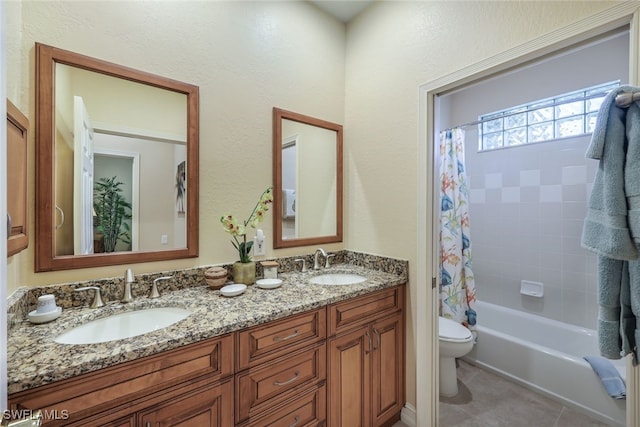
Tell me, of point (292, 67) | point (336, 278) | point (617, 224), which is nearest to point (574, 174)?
point (617, 224)

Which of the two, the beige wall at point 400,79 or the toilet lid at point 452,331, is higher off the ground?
the beige wall at point 400,79

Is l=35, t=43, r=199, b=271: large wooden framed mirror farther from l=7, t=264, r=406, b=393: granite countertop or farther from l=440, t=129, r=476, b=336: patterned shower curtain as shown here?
l=440, t=129, r=476, b=336: patterned shower curtain

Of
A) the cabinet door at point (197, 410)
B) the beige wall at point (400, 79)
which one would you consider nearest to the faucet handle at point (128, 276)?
the cabinet door at point (197, 410)

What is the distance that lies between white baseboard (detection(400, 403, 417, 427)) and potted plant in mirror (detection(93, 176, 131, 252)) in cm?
183

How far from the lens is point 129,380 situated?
0.84 meters

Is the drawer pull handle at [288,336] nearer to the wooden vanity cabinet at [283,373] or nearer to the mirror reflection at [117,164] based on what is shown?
the wooden vanity cabinet at [283,373]

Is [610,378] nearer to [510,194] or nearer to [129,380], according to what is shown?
[510,194]

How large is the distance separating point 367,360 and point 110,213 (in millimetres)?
1492

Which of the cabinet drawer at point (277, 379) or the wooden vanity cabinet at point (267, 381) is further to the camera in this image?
the cabinet drawer at point (277, 379)

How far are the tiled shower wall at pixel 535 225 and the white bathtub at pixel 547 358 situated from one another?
0.12 m

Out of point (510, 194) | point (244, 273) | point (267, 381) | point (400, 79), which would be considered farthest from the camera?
point (510, 194)

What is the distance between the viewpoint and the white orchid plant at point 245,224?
1.53 meters

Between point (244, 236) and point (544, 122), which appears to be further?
point (544, 122)

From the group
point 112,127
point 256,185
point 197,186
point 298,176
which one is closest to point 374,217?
point 298,176
